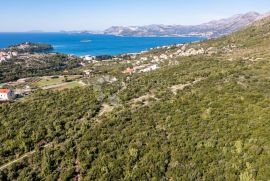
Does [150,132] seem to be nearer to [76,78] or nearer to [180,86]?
[180,86]

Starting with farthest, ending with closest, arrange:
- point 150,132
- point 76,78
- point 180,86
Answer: point 76,78 → point 180,86 → point 150,132

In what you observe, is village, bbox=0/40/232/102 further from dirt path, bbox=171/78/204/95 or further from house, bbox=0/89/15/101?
dirt path, bbox=171/78/204/95

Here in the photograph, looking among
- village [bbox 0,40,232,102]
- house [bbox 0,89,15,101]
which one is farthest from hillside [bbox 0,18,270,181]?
village [bbox 0,40,232,102]

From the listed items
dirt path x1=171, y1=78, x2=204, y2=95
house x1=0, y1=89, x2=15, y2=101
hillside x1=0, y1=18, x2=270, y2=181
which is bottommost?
house x1=0, y1=89, x2=15, y2=101

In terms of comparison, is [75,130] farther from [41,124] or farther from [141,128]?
[141,128]

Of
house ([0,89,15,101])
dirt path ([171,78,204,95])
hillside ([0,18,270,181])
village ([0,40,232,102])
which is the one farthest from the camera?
village ([0,40,232,102])

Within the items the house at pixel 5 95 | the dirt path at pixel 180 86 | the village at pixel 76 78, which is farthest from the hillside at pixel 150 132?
the village at pixel 76 78

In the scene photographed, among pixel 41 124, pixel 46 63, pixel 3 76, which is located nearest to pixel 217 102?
pixel 41 124

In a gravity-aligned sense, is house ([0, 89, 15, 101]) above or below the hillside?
below

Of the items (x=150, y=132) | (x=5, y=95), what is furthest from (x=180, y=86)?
(x=5, y=95)

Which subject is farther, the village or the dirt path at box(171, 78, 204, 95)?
the village
